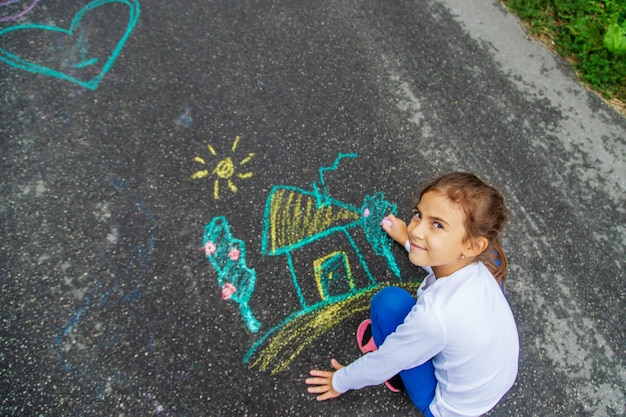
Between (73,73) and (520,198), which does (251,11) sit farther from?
(520,198)

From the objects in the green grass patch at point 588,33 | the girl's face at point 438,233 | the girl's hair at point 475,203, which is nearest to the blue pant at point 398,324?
the girl's face at point 438,233

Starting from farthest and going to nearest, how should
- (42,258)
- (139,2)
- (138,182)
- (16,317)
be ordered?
(139,2), (138,182), (42,258), (16,317)

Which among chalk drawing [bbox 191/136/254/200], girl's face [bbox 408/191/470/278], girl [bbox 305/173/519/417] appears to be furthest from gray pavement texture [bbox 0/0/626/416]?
girl's face [bbox 408/191/470/278]

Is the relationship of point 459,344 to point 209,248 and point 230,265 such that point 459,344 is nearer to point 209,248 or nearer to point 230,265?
point 230,265

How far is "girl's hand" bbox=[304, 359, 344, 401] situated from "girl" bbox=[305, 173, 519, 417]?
0.61 ft

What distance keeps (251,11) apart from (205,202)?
1477 millimetres

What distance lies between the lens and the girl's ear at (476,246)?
1.61 metres

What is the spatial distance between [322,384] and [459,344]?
75 cm

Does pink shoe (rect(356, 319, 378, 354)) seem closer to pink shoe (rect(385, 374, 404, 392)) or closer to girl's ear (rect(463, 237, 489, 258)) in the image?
pink shoe (rect(385, 374, 404, 392))

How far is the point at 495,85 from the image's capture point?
10.1 feet

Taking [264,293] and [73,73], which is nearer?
[264,293]

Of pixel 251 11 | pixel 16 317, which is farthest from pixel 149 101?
pixel 16 317

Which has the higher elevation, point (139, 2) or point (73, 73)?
point (139, 2)

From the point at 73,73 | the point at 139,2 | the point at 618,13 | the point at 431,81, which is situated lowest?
the point at 73,73
